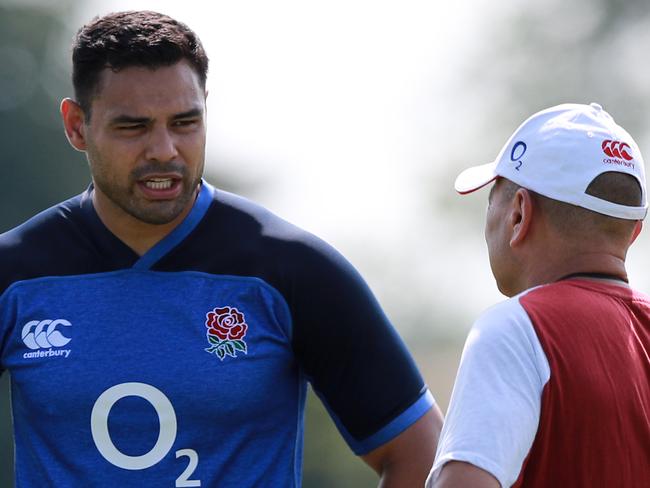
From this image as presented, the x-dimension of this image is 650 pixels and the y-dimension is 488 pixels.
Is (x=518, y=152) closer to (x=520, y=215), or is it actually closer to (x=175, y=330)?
(x=520, y=215)

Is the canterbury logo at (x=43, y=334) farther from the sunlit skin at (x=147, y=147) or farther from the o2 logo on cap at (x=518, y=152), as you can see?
the o2 logo on cap at (x=518, y=152)

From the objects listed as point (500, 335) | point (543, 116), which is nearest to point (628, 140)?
point (543, 116)

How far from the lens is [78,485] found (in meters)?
4.80

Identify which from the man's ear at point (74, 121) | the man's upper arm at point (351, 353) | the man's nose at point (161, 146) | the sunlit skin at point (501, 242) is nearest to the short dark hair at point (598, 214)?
the sunlit skin at point (501, 242)

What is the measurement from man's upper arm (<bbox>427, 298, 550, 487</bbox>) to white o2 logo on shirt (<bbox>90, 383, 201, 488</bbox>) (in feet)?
3.60

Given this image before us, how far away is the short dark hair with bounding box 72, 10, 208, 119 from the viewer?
16.5 ft

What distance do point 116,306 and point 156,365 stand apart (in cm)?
23

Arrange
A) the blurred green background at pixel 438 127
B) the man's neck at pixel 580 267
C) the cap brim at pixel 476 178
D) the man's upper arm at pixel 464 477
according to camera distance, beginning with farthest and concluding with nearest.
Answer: the blurred green background at pixel 438 127 < the cap brim at pixel 476 178 < the man's neck at pixel 580 267 < the man's upper arm at pixel 464 477

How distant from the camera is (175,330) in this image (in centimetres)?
486

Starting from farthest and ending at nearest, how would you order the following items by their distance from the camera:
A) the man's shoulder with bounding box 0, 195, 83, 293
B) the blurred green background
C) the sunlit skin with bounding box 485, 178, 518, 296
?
the blurred green background < the man's shoulder with bounding box 0, 195, 83, 293 < the sunlit skin with bounding box 485, 178, 518, 296

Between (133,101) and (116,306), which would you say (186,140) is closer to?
(133,101)

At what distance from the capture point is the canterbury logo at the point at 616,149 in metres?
4.20

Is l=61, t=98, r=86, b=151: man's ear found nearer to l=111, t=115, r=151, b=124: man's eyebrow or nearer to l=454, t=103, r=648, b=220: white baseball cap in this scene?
l=111, t=115, r=151, b=124: man's eyebrow

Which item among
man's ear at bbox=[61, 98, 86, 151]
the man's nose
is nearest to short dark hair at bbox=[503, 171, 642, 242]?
the man's nose
